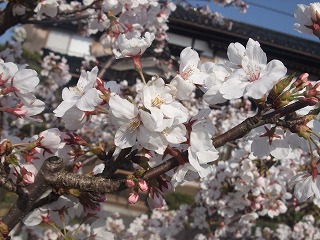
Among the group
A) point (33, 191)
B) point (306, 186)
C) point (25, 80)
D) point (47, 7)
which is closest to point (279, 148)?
point (306, 186)

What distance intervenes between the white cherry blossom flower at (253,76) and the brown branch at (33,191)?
62 centimetres

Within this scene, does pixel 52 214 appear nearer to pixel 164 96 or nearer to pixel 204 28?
pixel 164 96

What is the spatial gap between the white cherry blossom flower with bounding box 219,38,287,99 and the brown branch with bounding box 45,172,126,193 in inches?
18.2

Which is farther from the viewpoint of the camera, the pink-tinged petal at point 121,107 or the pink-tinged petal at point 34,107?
the pink-tinged petal at point 34,107

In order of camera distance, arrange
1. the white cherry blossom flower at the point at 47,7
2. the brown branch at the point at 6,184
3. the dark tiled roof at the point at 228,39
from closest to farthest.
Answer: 1. the brown branch at the point at 6,184
2. the white cherry blossom flower at the point at 47,7
3. the dark tiled roof at the point at 228,39

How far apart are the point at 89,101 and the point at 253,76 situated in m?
0.55

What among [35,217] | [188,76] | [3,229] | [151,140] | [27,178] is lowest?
[35,217]

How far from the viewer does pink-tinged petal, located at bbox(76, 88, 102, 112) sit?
1.17m

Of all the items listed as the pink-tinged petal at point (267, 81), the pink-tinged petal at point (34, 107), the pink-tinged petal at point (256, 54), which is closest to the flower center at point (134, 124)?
the pink-tinged petal at point (267, 81)

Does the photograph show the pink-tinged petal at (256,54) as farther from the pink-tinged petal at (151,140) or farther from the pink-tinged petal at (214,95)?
the pink-tinged petal at (151,140)

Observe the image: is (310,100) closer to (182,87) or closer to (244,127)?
(244,127)

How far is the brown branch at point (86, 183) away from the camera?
1.17m

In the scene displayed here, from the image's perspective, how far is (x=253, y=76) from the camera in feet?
4.00

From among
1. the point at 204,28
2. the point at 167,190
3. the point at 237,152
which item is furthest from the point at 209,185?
the point at 204,28
